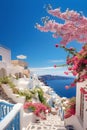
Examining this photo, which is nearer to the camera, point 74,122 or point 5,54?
point 74,122

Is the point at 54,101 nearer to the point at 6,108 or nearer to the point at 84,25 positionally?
the point at 6,108

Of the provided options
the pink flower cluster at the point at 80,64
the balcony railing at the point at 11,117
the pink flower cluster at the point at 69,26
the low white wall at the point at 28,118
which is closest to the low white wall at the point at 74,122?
the low white wall at the point at 28,118

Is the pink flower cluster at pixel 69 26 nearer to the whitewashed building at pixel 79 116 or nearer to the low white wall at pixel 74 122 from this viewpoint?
the whitewashed building at pixel 79 116

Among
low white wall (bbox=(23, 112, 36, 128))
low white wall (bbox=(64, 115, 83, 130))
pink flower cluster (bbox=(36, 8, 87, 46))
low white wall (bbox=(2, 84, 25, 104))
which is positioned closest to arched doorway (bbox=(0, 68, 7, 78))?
low white wall (bbox=(2, 84, 25, 104))

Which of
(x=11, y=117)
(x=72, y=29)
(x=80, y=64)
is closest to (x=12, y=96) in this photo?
(x=11, y=117)

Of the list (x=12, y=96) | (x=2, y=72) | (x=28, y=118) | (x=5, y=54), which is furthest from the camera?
(x=5, y=54)

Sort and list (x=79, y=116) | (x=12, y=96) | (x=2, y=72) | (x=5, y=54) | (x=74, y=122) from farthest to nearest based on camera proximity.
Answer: (x=5, y=54)
(x=2, y=72)
(x=12, y=96)
(x=79, y=116)
(x=74, y=122)

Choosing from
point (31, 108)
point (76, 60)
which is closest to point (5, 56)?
point (31, 108)

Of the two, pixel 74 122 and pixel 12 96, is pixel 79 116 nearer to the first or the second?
pixel 74 122

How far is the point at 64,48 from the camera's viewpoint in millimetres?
4488

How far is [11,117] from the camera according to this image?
14.4 ft

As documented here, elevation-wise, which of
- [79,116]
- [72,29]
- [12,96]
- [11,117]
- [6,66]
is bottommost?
[79,116]

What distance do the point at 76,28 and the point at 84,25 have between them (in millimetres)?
140

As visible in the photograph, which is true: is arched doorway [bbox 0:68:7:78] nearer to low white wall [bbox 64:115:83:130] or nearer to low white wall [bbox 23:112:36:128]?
low white wall [bbox 23:112:36:128]
